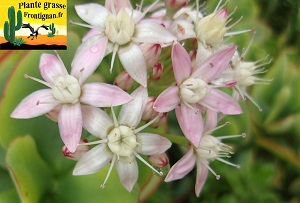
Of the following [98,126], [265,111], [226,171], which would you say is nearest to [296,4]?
[265,111]

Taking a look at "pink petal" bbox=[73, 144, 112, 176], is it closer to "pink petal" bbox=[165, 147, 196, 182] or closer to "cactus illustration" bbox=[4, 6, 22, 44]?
"pink petal" bbox=[165, 147, 196, 182]

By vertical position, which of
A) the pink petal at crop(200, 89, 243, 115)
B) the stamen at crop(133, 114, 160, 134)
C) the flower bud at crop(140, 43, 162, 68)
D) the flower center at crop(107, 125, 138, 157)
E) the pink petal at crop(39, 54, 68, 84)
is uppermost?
the flower bud at crop(140, 43, 162, 68)

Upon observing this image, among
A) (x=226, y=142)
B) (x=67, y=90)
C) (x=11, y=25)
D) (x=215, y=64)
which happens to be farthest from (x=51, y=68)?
(x=226, y=142)

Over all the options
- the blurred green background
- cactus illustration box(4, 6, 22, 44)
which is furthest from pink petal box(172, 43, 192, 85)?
cactus illustration box(4, 6, 22, 44)

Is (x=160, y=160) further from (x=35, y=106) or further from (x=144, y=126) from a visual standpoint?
(x=35, y=106)

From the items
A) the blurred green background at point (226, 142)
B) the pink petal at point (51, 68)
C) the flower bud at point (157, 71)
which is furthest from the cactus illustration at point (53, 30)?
the flower bud at point (157, 71)

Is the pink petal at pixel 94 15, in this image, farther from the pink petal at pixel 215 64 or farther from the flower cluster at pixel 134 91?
the pink petal at pixel 215 64

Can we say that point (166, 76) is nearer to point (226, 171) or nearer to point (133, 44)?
point (133, 44)
